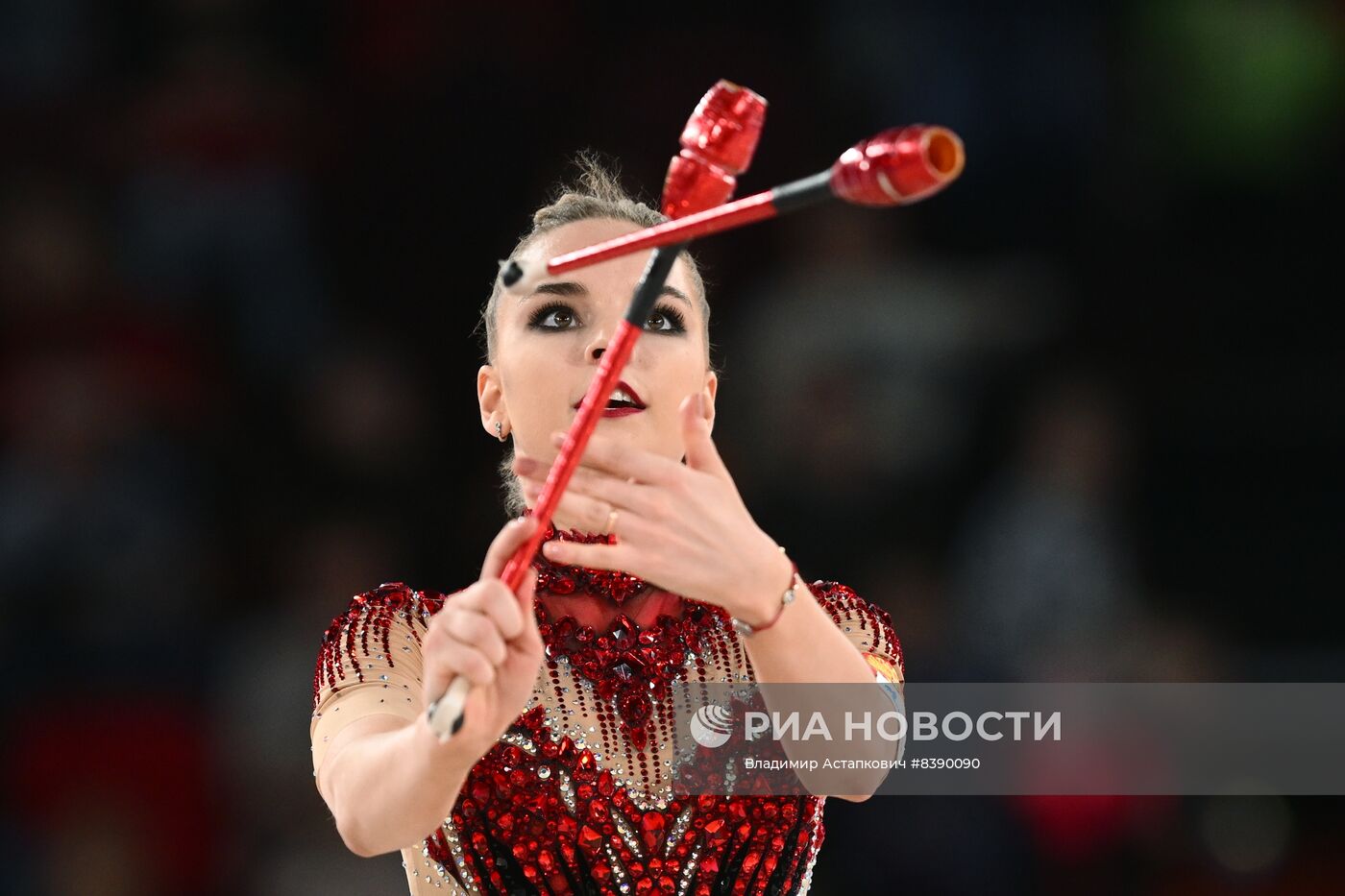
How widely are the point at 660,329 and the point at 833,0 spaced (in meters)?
1.69

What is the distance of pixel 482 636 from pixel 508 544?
0.07 metres

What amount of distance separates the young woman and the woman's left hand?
4.1 inches

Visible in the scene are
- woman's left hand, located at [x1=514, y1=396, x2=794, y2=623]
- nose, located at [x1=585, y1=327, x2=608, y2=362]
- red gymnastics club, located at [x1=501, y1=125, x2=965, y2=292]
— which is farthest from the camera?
nose, located at [x1=585, y1=327, x2=608, y2=362]

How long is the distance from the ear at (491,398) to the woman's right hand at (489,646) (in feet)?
2.04

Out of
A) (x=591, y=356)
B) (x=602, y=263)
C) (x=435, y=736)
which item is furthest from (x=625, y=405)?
(x=435, y=736)

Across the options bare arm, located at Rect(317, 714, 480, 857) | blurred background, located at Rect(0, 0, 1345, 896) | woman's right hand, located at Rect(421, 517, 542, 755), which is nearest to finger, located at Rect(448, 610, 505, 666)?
woman's right hand, located at Rect(421, 517, 542, 755)

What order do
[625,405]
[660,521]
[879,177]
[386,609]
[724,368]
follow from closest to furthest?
1. [879,177]
2. [660,521]
3. [625,405]
4. [386,609]
5. [724,368]

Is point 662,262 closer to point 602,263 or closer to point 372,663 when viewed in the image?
point 602,263

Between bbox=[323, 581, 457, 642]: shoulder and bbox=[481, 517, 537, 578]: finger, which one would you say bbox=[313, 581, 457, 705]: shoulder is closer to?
bbox=[323, 581, 457, 642]: shoulder

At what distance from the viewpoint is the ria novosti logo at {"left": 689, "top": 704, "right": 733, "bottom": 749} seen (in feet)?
5.31

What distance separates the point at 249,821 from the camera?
2490mm

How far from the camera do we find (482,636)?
3.53ft

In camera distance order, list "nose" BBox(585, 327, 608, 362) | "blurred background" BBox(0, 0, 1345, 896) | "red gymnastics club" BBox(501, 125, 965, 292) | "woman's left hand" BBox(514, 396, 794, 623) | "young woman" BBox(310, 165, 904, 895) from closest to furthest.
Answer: "red gymnastics club" BBox(501, 125, 965, 292) < "woman's left hand" BBox(514, 396, 794, 623) < "young woman" BBox(310, 165, 904, 895) < "nose" BBox(585, 327, 608, 362) < "blurred background" BBox(0, 0, 1345, 896)

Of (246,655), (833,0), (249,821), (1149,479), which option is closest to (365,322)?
(246,655)
